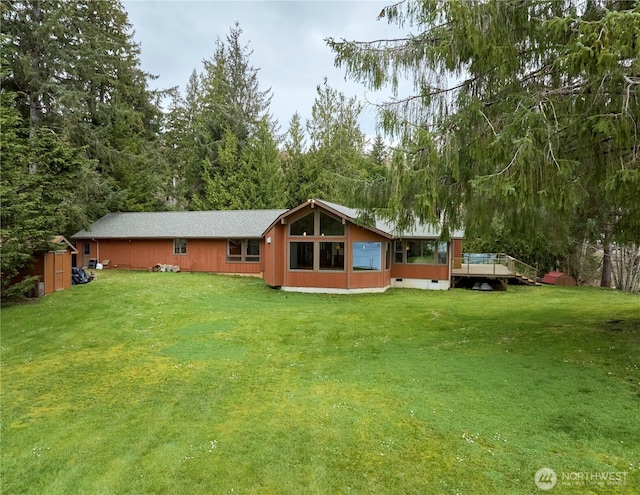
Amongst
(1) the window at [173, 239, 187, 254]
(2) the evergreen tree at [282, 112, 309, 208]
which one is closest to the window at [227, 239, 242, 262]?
(1) the window at [173, 239, 187, 254]

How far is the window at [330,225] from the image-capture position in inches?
580

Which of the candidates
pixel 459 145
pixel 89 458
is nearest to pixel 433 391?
pixel 459 145

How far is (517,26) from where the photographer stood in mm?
5188

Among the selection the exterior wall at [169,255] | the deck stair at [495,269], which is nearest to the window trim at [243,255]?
the exterior wall at [169,255]

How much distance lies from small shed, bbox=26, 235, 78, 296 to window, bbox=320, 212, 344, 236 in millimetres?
9175

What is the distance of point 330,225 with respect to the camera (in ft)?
48.5

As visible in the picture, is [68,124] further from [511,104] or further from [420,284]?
[511,104]

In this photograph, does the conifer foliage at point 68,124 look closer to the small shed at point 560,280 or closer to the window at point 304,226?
the window at point 304,226

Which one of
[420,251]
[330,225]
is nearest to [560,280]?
[420,251]

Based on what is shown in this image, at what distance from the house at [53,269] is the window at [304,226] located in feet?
26.8

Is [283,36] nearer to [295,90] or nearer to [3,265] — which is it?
[3,265]

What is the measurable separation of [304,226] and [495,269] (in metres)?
9.23

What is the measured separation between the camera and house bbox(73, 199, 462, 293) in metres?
14.9

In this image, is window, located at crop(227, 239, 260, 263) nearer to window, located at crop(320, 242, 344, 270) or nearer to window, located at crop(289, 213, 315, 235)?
window, located at crop(289, 213, 315, 235)
